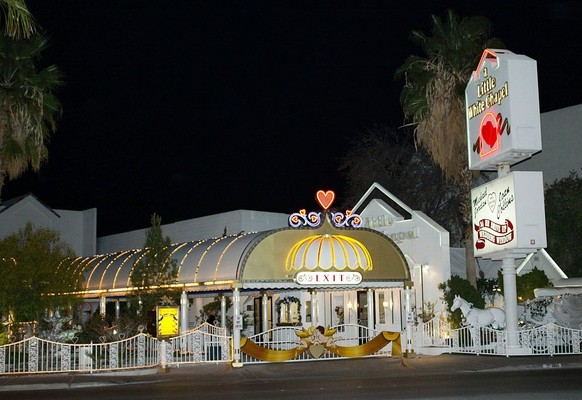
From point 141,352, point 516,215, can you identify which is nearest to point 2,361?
point 141,352

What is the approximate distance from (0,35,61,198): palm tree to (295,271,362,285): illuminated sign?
32.5 feet

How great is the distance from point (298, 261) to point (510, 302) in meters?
7.23

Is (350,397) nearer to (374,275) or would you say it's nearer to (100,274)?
(374,275)

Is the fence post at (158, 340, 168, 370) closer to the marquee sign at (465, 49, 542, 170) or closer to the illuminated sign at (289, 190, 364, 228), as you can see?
A: the illuminated sign at (289, 190, 364, 228)

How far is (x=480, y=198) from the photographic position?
28969mm

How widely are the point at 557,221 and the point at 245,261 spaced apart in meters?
18.2

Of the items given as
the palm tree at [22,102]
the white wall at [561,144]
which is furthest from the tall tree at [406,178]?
the palm tree at [22,102]

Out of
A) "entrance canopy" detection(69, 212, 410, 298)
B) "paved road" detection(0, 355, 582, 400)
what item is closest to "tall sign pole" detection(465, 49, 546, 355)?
"entrance canopy" detection(69, 212, 410, 298)

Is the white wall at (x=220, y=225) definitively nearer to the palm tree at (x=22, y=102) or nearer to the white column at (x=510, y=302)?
the palm tree at (x=22, y=102)

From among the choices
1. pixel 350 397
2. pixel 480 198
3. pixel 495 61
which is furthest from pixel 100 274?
pixel 350 397

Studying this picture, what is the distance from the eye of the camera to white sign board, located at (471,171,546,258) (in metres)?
26.6

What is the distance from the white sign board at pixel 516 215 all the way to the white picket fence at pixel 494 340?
104 inches

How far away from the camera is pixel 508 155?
87.7 feet

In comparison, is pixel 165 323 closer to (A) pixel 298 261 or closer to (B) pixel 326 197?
(A) pixel 298 261
